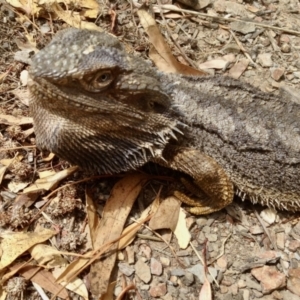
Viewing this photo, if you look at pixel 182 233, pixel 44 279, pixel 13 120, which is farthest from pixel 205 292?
pixel 13 120

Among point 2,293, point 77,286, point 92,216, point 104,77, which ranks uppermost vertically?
point 104,77

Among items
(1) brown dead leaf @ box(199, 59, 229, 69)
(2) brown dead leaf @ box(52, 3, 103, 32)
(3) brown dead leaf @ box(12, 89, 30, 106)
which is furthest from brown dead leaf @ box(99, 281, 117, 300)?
(2) brown dead leaf @ box(52, 3, 103, 32)

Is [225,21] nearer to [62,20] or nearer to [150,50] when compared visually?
[150,50]

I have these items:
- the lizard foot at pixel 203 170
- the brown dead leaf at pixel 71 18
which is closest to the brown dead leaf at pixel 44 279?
the lizard foot at pixel 203 170

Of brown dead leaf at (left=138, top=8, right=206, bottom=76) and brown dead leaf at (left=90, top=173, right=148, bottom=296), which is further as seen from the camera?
brown dead leaf at (left=138, top=8, right=206, bottom=76)

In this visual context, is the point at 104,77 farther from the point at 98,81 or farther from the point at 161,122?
the point at 161,122

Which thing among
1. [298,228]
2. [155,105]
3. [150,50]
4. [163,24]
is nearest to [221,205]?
[298,228]

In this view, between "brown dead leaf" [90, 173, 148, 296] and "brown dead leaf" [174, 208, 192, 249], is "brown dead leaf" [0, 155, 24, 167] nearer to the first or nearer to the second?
"brown dead leaf" [90, 173, 148, 296]
